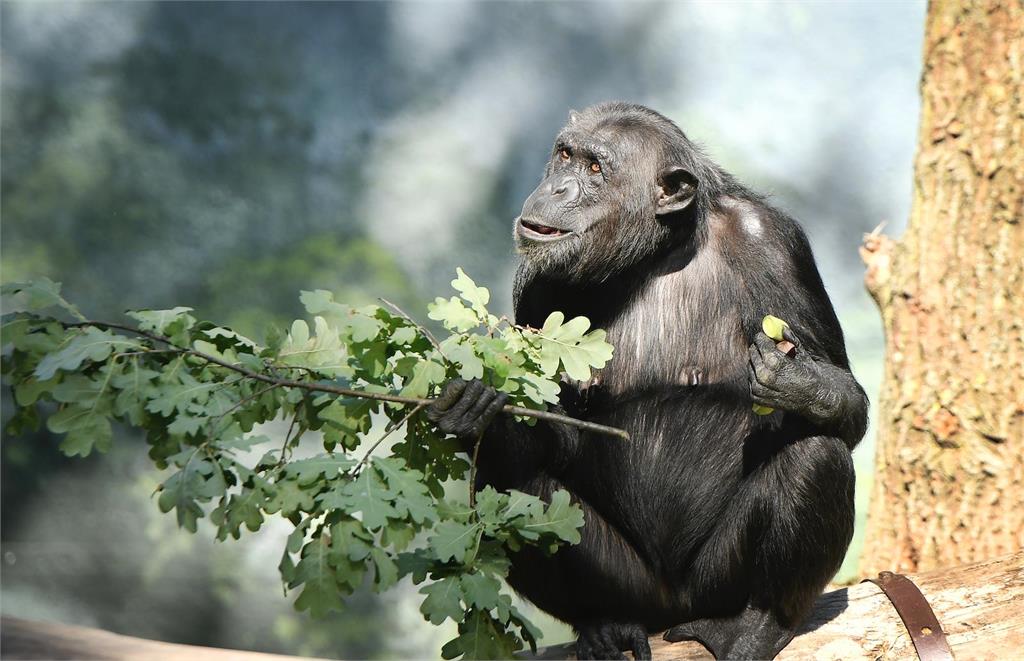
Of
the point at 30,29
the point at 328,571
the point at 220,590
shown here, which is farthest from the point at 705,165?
the point at 30,29

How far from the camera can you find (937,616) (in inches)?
157

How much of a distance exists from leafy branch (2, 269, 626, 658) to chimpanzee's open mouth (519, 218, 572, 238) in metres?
0.68

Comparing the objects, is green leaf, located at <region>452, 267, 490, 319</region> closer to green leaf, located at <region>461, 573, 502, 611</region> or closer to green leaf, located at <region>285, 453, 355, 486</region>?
green leaf, located at <region>285, 453, 355, 486</region>

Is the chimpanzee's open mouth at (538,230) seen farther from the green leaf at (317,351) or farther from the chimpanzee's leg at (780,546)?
the chimpanzee's leg at (780,546)

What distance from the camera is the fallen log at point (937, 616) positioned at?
3832mm

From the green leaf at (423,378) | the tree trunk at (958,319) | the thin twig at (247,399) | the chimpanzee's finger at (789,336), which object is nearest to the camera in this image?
the thin twig at (247,399)

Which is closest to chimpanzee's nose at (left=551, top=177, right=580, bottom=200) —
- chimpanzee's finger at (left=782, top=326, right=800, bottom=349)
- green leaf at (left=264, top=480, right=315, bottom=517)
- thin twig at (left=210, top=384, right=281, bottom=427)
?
chimpanzee's finger at (left=782, top=326, right=800, bottom=349)

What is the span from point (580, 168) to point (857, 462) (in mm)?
6534

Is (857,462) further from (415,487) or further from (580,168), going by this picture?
(415,487)

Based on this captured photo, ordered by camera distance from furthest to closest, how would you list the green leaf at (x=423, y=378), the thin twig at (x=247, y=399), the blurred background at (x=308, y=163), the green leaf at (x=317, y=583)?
the blurred background at (x=308, y=163) → the green leaf at (x=423, y=378) → the thin twig at (x=247, y=399) → the green leaf at (x=317, y=583)

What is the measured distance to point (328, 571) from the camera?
3.07 metres

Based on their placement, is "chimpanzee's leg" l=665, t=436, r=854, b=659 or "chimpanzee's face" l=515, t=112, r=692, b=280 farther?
"chimpanzee's face" l=515, t=112, r=692, b=280

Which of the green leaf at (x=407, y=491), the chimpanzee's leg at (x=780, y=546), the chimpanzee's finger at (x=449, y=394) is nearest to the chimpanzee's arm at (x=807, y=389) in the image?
the chimpanzee's leg at (x=780, y=546)

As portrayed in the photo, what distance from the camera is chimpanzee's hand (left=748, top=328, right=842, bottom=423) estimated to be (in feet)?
12.6
